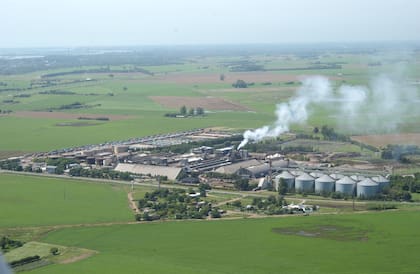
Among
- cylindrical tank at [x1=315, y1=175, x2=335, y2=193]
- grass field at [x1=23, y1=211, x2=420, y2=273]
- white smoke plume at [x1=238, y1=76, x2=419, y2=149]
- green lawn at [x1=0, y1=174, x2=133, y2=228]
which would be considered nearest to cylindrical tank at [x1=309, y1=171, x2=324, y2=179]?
cylindrical tank at [x1=315, y1=175, x2=335, y2=193]

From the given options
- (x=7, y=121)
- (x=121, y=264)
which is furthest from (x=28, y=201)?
(x=7, y=121)

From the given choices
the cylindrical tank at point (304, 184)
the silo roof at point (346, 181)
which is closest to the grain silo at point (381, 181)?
the silo roof at point (346, 181)

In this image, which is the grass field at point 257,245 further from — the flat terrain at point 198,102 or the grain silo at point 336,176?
the flat terrain at point 198,102

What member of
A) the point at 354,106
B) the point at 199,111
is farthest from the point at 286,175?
the point at 199,111

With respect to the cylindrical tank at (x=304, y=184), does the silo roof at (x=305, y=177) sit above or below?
above

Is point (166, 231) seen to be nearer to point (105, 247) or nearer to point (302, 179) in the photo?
point (105, 247)

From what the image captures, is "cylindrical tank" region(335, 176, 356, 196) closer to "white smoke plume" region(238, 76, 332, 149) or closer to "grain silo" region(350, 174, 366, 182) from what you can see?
"grain silo" region(350, 174, 366, 182)
